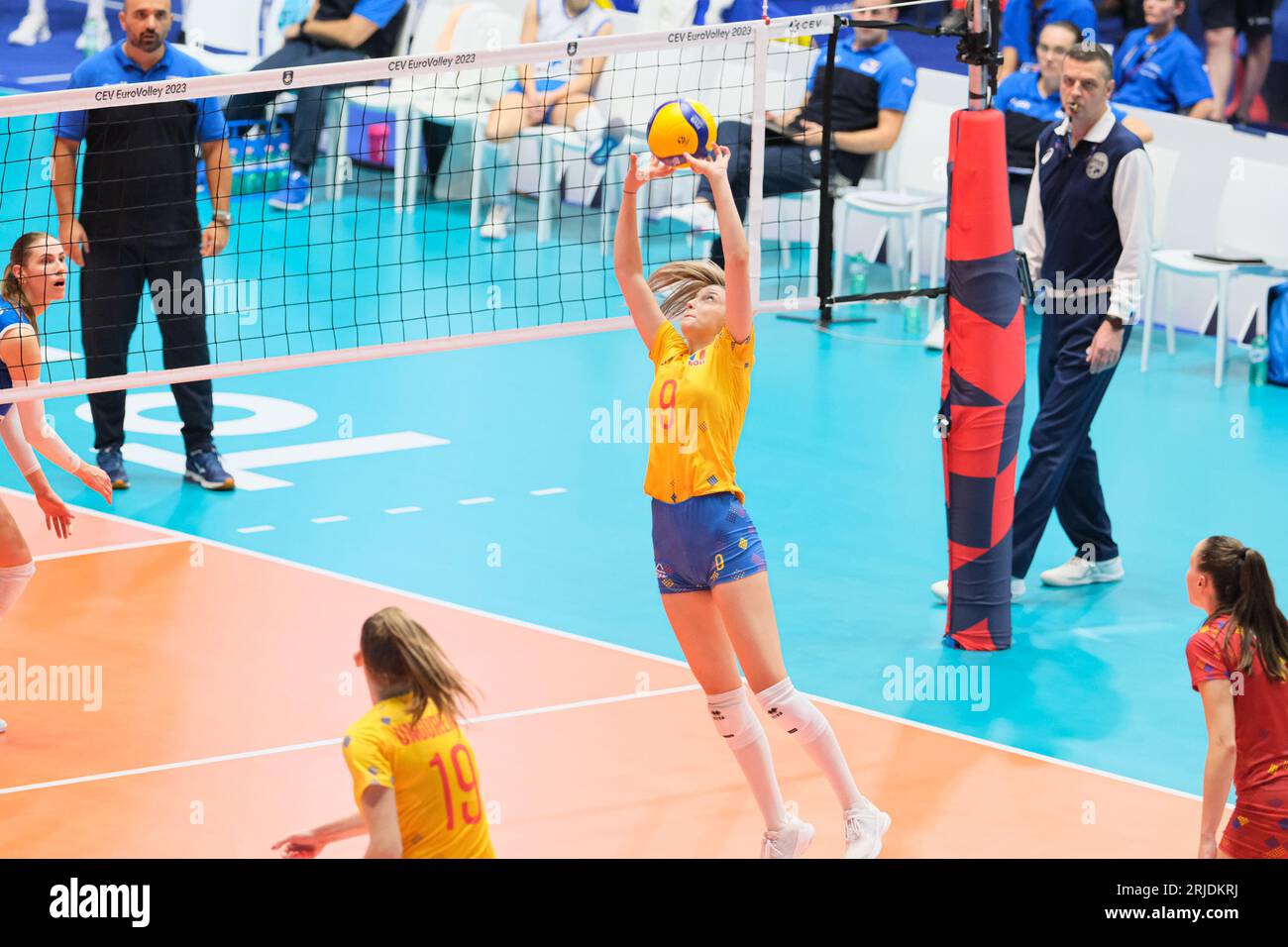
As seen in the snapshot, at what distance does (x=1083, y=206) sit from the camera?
30.1ft

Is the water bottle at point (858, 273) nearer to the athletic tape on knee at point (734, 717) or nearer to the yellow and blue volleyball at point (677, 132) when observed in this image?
the yellow and blue volleyball at point (677, 132)

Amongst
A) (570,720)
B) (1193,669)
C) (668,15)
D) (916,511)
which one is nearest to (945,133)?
(668,15)

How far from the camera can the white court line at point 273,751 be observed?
291 inches

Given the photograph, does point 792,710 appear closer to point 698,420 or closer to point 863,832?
point 863,832

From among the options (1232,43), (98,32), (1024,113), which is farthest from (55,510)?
(98,32)

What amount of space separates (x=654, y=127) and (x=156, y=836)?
10.2 feet

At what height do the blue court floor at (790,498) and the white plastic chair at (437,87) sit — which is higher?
the white plastic chair at (437,87)

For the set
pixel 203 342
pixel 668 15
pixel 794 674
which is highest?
pixel 668 15

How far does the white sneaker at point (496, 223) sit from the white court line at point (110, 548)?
6675 mm

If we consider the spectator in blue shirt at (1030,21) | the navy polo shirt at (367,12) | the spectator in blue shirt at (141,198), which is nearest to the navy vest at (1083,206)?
the spectator in blue shirt at (141,198)

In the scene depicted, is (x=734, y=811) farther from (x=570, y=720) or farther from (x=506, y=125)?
(x=506, y=125)

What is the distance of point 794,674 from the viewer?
337 inches

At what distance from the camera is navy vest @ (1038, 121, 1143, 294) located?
9.08m

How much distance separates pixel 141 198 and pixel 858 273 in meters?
6.71
